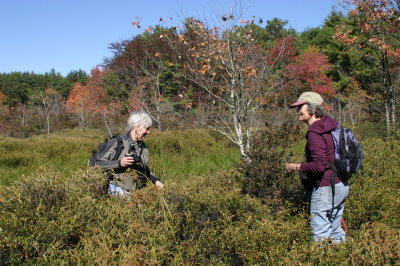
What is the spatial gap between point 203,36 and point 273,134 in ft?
8.62

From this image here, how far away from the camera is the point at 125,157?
3258mm

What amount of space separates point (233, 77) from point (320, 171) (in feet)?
11.3

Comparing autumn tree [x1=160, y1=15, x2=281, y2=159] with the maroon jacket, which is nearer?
the maroon jacket

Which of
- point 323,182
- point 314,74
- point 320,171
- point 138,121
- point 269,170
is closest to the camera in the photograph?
point 320,171

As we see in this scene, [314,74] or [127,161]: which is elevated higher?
[314,74]

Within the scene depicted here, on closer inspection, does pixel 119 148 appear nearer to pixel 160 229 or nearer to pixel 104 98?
pixel 160 229

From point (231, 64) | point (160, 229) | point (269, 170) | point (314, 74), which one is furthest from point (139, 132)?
point (314, 74)

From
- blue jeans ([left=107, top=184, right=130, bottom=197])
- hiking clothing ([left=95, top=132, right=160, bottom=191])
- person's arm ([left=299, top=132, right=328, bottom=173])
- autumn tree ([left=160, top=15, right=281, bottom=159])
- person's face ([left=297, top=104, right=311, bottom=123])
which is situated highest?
autumn tree ([left=160, top=15, right=281, bottom=159])

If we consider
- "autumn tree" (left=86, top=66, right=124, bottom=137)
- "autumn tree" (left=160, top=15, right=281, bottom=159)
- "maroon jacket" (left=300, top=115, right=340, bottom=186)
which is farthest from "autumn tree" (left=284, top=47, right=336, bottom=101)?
"maroon jacket" (left=300, top=115, right=340, bottom=186)

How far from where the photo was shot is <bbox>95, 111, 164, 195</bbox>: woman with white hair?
10.9ft

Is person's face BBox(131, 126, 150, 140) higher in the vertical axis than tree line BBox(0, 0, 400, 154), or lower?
lower

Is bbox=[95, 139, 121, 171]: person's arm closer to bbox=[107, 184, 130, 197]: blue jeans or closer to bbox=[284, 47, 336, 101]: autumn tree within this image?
bbox=[107, 184, 130, 197]: blue jeans

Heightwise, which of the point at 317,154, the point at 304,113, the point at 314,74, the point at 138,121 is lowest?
the point at 317,154

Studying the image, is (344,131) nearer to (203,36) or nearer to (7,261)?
(7,261)
